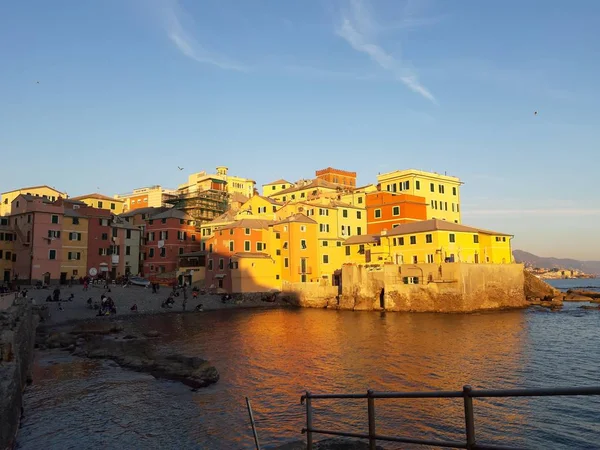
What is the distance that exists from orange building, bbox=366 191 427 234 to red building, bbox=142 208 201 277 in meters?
37.8

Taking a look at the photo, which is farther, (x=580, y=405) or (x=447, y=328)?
(x=447, y=328)

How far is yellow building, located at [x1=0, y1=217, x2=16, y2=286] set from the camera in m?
75.1

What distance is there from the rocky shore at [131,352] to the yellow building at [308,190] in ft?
208

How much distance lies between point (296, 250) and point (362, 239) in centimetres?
1189

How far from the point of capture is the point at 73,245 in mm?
79562

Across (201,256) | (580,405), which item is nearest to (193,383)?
(580,405)

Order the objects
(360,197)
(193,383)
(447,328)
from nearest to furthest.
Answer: (193,383), (447,328), (360,197)

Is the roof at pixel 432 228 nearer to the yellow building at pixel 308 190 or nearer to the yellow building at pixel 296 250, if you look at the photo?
the yellow building at pixel 296 250

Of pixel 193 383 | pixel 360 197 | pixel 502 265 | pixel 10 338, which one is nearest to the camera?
pixel 10 338

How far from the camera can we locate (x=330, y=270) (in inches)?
3287

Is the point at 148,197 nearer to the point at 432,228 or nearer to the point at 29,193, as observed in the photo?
the point at 29,193

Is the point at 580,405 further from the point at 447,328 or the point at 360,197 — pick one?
the point at 360,197

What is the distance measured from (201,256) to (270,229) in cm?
1523

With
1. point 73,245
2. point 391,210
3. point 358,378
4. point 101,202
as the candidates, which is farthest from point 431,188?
point 101,202
